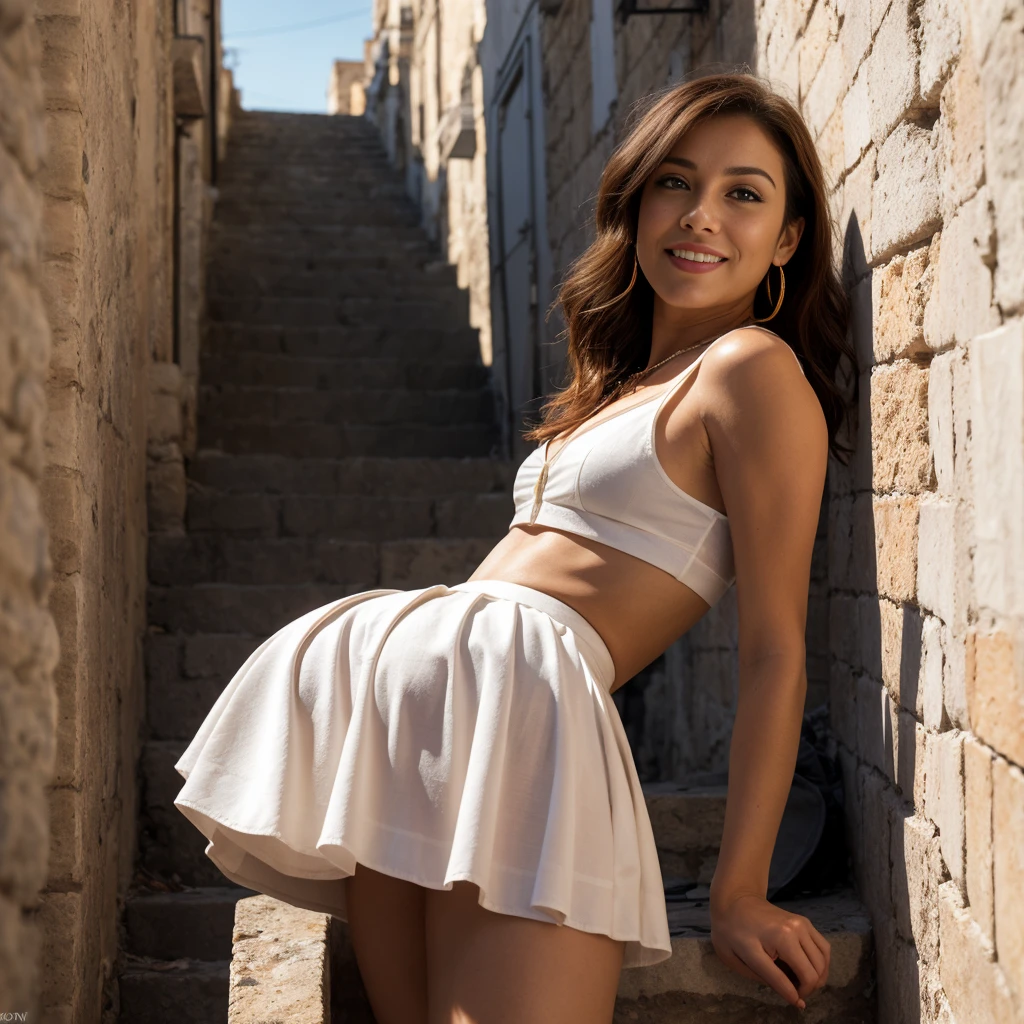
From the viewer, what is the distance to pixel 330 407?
7.13 meters

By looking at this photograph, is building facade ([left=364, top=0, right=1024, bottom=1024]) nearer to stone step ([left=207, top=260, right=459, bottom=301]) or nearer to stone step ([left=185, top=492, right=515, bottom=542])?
stone step ([left=185, top=492, right=515, bottom=542])

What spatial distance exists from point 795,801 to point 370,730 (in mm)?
1070

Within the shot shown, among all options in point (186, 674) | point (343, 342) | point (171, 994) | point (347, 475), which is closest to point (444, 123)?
point (343, 342)

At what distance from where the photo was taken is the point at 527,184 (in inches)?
278

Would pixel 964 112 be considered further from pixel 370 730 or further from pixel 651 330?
pixel 370 730

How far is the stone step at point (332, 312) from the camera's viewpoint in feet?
27.2

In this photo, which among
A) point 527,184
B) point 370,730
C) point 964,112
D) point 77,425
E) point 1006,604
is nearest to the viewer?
point 1006,604

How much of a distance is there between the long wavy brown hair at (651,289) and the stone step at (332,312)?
5895mm

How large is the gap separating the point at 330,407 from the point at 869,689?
5.24 meters

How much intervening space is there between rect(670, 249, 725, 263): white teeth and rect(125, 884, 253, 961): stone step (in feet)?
8.09

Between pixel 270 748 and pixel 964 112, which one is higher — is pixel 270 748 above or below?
below

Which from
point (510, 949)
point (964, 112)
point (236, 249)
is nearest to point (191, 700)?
point (510, 949)

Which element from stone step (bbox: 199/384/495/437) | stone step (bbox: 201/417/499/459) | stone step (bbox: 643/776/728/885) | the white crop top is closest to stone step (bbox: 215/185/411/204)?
stone step (bbox: 199/384/495/437)

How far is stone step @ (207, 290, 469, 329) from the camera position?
27.2ft
